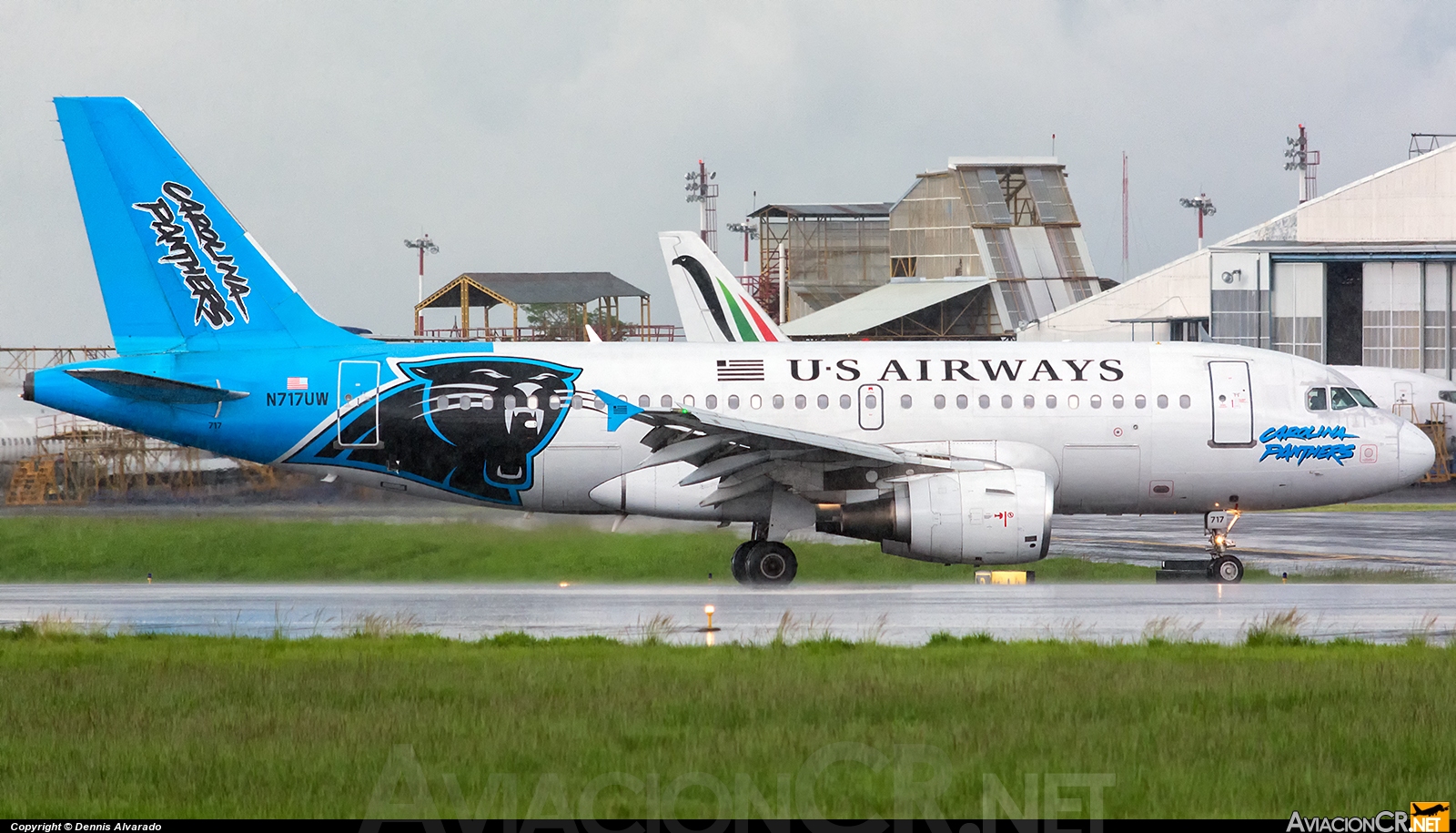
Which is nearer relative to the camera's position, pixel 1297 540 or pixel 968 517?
pixel 968 517

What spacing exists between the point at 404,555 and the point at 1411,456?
17.0m

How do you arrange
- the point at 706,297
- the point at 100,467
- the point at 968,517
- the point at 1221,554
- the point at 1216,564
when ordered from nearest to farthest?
the point at 968,517, the point at 1216,564, the point at 1221,554, the point at 706,297, the point at 100,467

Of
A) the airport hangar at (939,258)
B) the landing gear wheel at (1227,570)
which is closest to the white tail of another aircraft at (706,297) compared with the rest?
the landing gear wheel at (1227,570)

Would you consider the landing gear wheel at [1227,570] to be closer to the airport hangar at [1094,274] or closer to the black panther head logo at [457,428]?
the black panther head logo at [457,428]

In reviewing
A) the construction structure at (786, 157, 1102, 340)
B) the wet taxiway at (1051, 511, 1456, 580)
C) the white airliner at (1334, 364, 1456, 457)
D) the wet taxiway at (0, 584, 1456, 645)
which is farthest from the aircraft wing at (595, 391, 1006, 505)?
the construction structure at (786, 157, 1102, 340)

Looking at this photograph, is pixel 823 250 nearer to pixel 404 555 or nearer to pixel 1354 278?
pixel 1354 278

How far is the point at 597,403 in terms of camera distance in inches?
901

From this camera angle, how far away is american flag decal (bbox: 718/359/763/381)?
2391 centimetres

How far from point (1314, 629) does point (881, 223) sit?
83.5 m

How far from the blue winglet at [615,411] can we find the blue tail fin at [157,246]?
15.0 ft

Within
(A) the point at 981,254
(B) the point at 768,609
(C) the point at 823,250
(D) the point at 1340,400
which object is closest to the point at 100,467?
(B) the point at 768,609

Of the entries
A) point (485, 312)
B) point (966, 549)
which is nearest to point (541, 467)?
point (966, 549)

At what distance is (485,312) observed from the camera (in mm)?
76938

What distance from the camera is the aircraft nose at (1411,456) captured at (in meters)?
24.0
